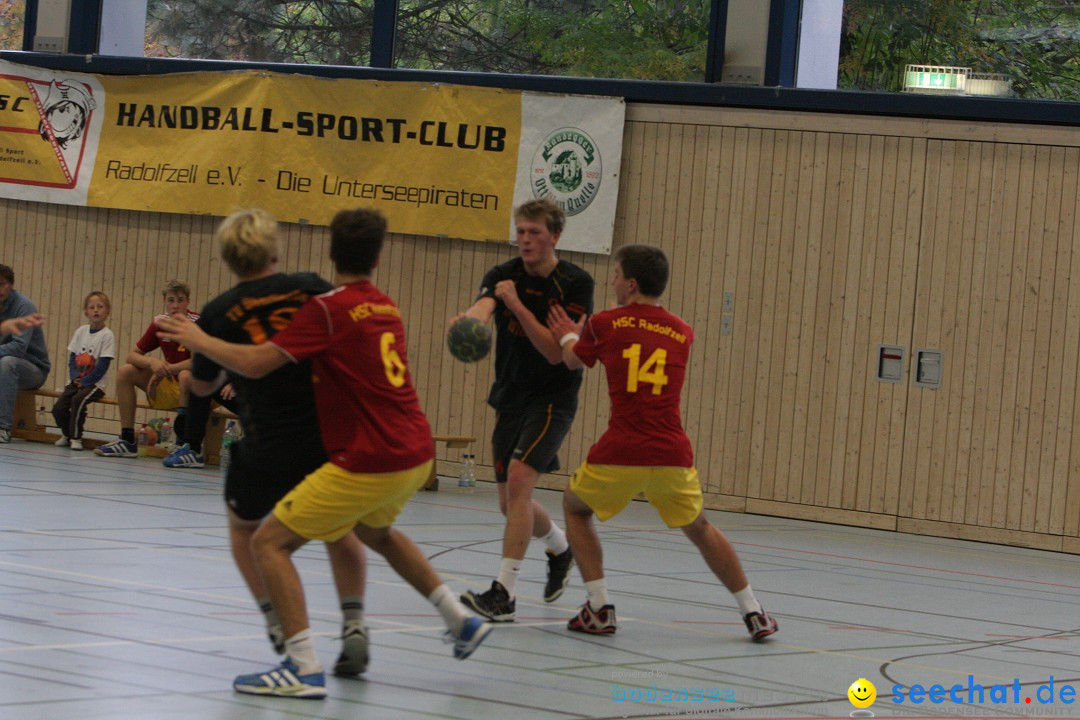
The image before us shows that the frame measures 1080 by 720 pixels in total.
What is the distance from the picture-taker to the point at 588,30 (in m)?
13.5

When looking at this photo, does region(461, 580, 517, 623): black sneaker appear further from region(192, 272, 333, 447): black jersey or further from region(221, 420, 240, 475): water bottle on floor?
region(221, 420, 240, 475): water bottle on floor

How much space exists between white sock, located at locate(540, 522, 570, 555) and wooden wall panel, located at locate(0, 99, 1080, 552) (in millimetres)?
5977

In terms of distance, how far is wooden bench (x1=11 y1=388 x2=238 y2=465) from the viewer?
1312 cm

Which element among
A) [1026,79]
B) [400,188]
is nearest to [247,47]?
[400,188]

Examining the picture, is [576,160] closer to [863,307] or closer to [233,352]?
[863,307]

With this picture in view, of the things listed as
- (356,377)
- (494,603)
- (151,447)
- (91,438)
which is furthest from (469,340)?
(91,438)

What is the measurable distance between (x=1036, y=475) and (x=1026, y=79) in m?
3.38

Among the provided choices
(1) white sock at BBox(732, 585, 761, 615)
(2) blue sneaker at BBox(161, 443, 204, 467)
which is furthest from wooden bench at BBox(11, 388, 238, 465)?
(1) white sock at BBox(732, 585, 761, 615)

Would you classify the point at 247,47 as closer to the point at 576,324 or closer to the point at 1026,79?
the point at 1026,79

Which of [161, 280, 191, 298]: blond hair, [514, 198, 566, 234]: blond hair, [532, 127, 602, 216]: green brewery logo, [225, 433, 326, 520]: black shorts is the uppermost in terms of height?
[532, 127, 602, 216]: green brewery logo

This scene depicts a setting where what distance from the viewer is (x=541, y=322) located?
6910mm

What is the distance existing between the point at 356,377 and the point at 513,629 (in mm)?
1974

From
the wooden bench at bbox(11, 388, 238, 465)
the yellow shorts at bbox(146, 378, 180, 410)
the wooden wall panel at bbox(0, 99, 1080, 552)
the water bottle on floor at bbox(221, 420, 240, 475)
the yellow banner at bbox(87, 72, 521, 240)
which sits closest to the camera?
the wooden wall panel at bbox(0, 99, 1080, 552)

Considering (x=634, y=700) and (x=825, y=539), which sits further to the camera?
(x=825, y=539)
